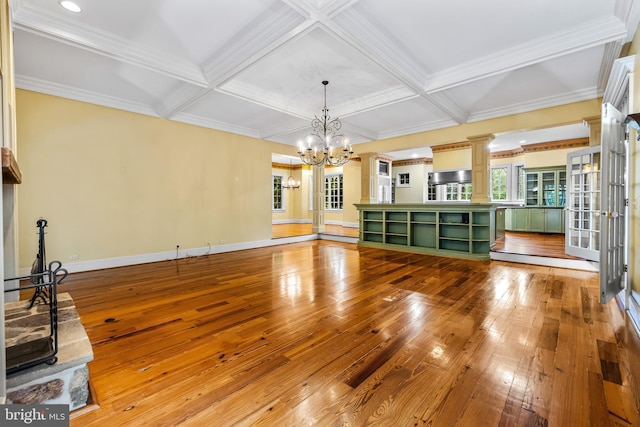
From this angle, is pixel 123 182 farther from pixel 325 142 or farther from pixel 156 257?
pixel 325 142

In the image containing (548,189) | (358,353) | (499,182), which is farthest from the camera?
(499,182)

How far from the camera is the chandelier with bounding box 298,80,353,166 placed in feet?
14.9

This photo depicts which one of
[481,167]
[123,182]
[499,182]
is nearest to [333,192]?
[499,182]

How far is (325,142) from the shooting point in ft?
14.8

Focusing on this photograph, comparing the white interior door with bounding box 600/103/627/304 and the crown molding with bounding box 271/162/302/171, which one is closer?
the white interior door with bounding box 600/103/627/304

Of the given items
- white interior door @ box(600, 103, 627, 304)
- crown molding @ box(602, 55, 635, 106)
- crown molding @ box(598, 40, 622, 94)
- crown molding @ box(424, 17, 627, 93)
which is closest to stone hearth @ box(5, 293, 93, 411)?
white interior door @ box(600, 103, 627, 304)

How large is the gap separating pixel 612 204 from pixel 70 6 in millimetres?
5719

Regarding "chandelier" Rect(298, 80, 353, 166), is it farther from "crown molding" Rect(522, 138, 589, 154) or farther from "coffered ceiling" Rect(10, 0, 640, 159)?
"crown molding" Rect(522, 138, 589, 154)

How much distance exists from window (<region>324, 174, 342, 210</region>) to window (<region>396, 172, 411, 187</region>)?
2.42 meters

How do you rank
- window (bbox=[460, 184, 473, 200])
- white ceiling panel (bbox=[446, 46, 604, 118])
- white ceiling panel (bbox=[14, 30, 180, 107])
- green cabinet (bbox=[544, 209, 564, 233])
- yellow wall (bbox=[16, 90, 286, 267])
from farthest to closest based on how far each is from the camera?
window (bbox=[460, 184, 473, 200]) < green cabinet (bbox=[544, 209, 564, 233]) < yellow wall (bbox=[16, 90, 286, 267]) < white ceiling panel (bbox=[446, 46, 604, 118]) < white ceiling panel (bbox=[14, 30, 180, 107])

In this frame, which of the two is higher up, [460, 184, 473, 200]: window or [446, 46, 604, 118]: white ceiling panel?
[446, 46, 604, 118]: white ceiling panel

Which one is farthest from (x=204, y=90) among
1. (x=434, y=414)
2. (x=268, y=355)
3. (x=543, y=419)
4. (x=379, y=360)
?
(x=543, y=419)

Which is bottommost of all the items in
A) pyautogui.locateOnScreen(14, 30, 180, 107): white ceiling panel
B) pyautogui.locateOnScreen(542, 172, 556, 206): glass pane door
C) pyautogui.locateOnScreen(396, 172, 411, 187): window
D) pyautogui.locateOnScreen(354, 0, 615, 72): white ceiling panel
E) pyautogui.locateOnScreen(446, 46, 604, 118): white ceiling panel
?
pyautogui.locateOnScreen(542, 172, 556, 206): glass pane door

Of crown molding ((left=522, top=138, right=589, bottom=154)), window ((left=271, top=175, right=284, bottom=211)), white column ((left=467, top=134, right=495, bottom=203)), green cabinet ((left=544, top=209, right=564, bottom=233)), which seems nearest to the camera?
white column ((left=467, top=134, right=495, bottom=203))
